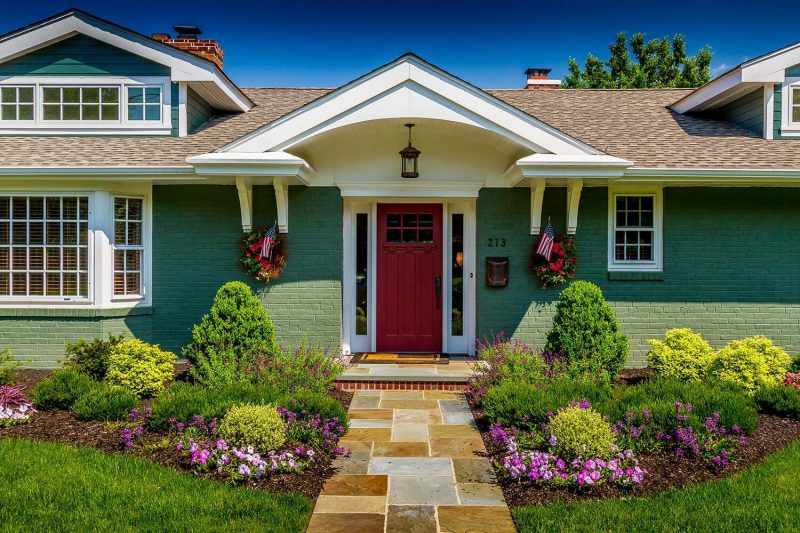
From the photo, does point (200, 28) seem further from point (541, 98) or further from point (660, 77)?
point (660, 77)

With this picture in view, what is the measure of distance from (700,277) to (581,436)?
17.7ft

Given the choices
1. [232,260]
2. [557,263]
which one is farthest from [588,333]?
[232,260]

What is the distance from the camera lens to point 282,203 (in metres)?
8.70

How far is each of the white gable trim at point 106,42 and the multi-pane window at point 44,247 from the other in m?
2.40

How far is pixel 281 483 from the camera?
4.68 metres

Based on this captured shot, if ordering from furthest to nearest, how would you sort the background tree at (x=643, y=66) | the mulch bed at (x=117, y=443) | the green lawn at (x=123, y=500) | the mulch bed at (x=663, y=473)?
1. the background tree at (x=643, y=66)
2. the mulch bed at (x=117, y=443)
3. the mulch bed at (x=663, y=473)
4. the green lawn at (x=123, y=500)

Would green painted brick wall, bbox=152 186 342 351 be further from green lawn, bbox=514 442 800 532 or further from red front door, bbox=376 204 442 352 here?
green lawn, bbox=514 442 800 532

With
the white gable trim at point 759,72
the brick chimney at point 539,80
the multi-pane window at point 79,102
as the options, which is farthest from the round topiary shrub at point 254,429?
the brick chimney at point 539,80

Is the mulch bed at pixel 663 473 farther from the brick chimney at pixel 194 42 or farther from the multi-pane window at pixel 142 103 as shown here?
the brick chimney at pixel 194 42

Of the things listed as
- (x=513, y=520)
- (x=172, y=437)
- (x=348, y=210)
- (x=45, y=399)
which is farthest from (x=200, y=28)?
(x=513, y=520)

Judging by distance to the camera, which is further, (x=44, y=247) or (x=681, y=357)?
(x=44, y=247)

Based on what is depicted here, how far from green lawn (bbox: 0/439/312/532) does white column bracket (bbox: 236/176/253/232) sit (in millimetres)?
4333

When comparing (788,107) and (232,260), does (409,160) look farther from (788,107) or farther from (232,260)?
(788,107)

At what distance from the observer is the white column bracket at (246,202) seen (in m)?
8.47
